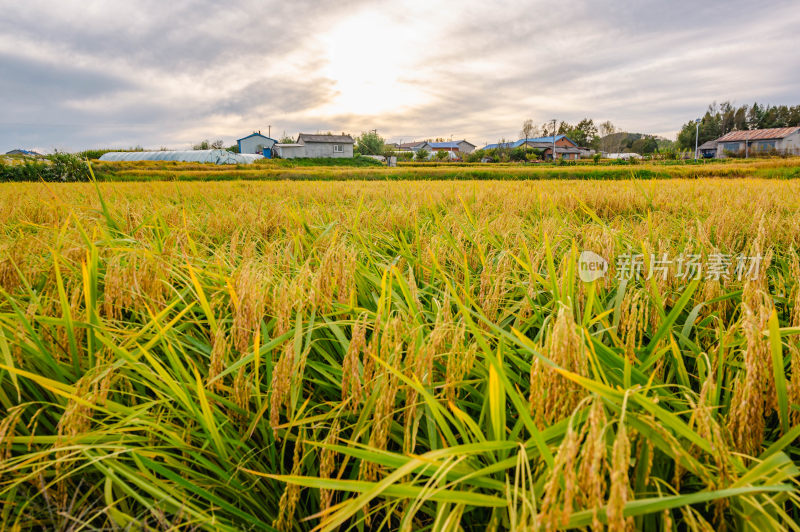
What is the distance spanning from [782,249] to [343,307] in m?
2.81

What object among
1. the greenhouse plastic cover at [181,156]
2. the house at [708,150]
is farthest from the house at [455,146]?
the greenhouse plastic cover at [181,156]

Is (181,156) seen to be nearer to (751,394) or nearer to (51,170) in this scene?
(51,170)

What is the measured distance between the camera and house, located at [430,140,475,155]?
10388cm

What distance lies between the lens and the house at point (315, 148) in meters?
57.7

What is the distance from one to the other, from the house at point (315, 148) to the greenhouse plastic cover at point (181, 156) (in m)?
10.5

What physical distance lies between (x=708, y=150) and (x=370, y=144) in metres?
60.9

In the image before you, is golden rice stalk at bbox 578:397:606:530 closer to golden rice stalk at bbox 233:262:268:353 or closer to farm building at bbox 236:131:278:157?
→ golden rice stalk at bbox 233:262:268:353

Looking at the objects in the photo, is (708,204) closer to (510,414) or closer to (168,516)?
(510,414)

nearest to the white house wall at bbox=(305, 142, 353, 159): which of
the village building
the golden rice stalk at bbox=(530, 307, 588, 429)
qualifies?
the village building

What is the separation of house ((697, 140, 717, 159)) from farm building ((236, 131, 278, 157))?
2899 inches

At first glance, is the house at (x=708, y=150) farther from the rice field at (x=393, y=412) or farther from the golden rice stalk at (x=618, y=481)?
the golden rice stalk at (x=618, y=481)

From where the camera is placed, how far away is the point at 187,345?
125 centimetres

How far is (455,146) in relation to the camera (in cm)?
10575

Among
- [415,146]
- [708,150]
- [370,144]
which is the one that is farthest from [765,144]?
[415,146]
